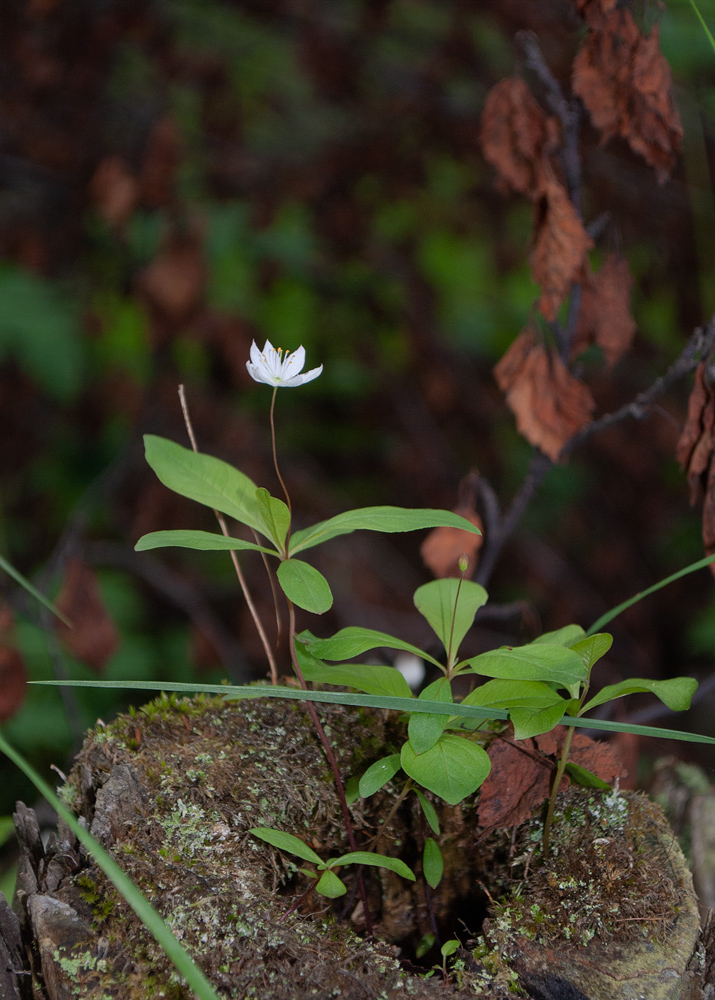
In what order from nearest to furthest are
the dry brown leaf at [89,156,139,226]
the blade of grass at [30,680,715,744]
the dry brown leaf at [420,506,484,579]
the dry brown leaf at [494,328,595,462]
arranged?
the blade of grass at [30,680,715,744]
the dry brown leaf at [494,328,595,462]
the dry brown leaf at [420,506,484,579]
the dry brown leaf at [89,156,139,226]

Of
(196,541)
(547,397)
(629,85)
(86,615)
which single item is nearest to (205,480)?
(196,541)

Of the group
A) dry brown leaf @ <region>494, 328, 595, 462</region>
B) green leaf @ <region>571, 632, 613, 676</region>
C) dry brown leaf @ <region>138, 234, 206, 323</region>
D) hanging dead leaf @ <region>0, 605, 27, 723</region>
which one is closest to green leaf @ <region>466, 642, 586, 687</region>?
green leaf @ <region>571, 632, 613, 676</region>

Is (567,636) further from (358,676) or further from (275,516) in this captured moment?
(275,516)

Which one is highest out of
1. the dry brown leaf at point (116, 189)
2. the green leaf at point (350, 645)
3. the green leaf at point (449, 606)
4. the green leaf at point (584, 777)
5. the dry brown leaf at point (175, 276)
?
the dry brown leaf at point (116, 189)

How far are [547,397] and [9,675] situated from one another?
1.25 meters

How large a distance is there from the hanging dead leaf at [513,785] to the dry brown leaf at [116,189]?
7.18 feet

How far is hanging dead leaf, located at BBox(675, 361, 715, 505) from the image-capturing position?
99 centimetres

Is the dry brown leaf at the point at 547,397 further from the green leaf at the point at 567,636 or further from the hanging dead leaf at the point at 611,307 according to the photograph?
the green leaf at the point at 567,636

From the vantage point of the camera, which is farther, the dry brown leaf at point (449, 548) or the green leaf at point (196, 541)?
the dry brown leaf at point (449, 548)

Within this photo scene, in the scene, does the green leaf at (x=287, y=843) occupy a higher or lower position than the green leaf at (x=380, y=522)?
lower

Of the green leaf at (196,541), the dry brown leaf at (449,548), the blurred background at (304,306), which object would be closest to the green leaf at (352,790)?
the green leaf at (196,541)

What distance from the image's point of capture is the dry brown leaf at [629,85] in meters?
1.04

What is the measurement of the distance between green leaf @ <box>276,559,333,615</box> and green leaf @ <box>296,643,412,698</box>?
109 millimetres

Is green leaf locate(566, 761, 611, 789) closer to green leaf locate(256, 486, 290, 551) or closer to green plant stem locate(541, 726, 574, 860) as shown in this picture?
green plant stem locate(541, 726, 574, 860)
